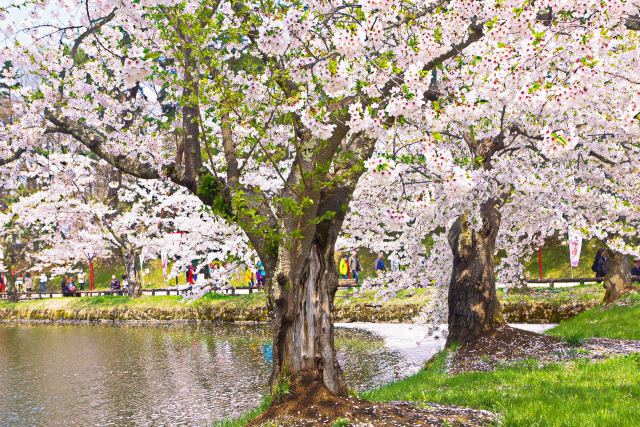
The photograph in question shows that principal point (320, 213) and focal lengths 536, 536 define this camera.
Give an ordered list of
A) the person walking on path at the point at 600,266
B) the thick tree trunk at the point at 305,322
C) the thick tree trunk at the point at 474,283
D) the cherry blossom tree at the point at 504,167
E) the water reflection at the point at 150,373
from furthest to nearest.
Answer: the person walking on path at the point at 600,266
the thick tree trunk at the point at 474,283
the water reflection at the point at 150,373
the cherry blossom tree at the point at 504,167
the thick tree trunk at the point at 305,322

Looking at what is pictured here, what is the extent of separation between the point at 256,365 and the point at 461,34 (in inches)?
428

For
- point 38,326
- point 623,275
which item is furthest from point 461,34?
point 38,326

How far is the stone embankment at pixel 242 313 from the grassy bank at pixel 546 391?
352 inches

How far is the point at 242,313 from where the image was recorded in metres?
23.5

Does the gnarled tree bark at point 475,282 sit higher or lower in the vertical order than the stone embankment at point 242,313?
higher

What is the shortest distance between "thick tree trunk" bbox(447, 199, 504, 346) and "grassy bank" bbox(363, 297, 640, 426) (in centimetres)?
167

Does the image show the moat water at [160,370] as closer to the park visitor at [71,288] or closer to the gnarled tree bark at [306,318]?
the gnarled tree bark at [306,318]

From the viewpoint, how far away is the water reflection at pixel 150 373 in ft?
36.4

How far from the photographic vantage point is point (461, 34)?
712 centimetres

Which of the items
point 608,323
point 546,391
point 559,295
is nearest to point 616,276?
point 559,295

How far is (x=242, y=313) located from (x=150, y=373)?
864 cm

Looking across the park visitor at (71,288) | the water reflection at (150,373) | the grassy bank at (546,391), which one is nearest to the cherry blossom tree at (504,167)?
the grassy bank at (546,391)

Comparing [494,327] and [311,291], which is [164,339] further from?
[311,291]

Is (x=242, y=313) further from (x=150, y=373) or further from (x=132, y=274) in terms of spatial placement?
(x=150, y=373)
